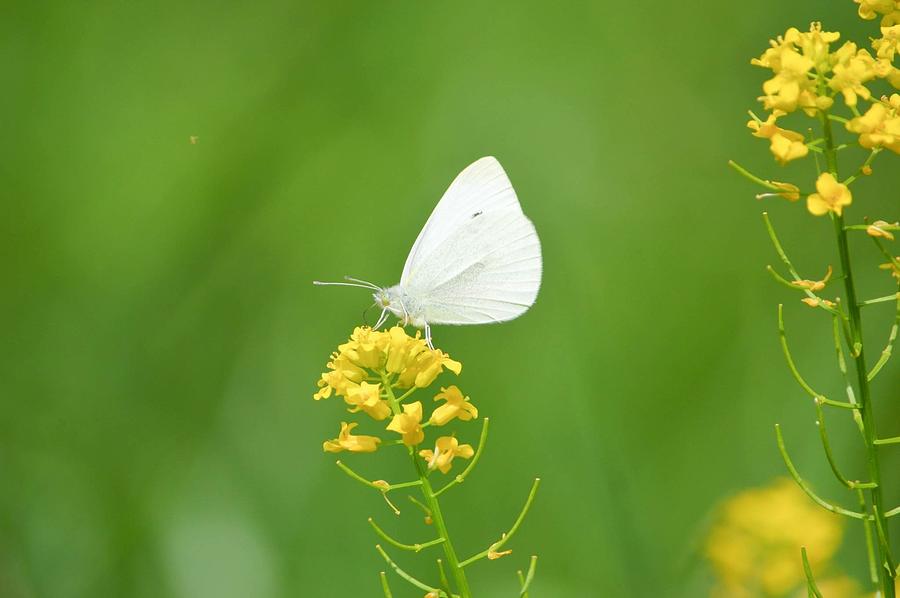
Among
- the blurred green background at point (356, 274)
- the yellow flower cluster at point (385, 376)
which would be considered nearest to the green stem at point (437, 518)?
the yellow flower cluster at point (385, 376)

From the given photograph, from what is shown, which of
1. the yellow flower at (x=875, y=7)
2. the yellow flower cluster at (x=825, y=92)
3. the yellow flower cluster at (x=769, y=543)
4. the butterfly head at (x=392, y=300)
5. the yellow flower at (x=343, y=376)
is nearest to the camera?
the yellow flower cluster at (x=825, y=92)

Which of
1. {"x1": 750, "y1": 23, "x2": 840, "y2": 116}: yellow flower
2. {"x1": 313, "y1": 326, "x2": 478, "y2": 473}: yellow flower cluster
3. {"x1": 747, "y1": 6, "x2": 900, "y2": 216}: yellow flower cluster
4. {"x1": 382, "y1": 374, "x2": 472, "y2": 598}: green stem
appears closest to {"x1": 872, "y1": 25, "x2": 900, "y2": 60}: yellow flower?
{"x1": 747, "y1": 6, "x2": 900, "y2": 216}: yellow flower cluster

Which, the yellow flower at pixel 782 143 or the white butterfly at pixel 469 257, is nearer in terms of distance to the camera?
the yellow flower at pixel 782 143

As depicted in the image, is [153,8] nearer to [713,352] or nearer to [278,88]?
[278,88]

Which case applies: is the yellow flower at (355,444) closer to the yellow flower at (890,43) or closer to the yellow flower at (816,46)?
the yellow flower at (816,46)

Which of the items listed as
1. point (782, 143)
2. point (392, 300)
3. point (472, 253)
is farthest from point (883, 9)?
point (392, 300)

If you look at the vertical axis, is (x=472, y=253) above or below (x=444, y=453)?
above

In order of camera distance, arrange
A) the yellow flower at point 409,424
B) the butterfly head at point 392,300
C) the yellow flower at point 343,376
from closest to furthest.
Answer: the yellow flower at point 409,424 → the yellow flower at point 343,376 → the butterfly head at point 392,300

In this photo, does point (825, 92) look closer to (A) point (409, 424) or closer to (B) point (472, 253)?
(A) point (409, 424)
